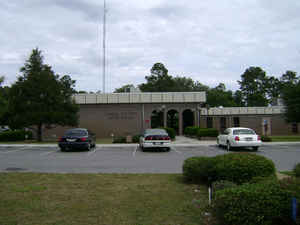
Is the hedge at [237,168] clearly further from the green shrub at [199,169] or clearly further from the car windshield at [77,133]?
the car windshield at [77,133]

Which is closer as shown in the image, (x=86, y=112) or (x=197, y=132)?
(x=197, y=132)

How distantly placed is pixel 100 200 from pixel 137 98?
27.7 m

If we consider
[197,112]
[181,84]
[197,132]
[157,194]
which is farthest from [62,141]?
[181,84]

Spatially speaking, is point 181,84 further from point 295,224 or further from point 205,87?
point 295,224

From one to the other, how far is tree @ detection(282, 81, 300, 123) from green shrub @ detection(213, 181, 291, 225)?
26.2 metres

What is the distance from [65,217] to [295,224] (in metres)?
3.90

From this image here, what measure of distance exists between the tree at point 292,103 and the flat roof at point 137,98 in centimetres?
928

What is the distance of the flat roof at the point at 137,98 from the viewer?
3353 centimetres

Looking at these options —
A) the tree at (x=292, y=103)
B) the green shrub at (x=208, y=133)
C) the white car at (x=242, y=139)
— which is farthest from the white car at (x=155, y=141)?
the tree at (x=292, y=103)

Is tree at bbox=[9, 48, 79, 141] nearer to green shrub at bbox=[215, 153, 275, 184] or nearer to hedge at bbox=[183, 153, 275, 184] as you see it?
hedge at bbox=[183, 153, 275, 184]

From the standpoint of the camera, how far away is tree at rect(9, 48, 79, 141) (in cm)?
2633

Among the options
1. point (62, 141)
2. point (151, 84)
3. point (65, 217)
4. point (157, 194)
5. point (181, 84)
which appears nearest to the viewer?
point (65, 217)

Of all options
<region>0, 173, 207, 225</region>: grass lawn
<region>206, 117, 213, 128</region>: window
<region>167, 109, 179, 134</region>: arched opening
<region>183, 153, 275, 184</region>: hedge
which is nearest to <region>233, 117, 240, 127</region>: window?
<region>206, 117, 213, 128</region>: window

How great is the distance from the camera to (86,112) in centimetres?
3412
